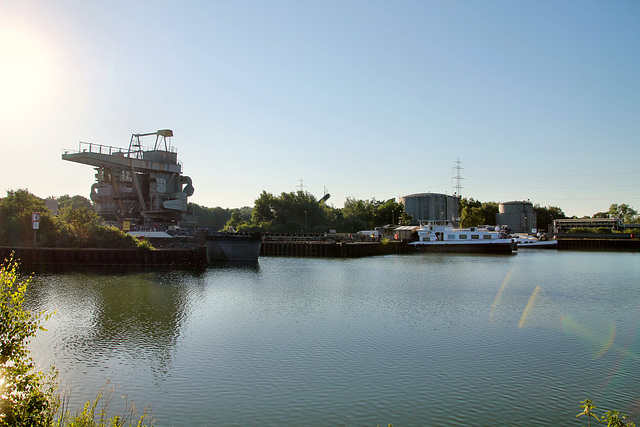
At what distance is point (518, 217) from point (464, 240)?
221 feet

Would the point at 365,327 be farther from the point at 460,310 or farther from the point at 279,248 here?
the point at 279,248

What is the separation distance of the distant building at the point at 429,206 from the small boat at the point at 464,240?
2051 inches

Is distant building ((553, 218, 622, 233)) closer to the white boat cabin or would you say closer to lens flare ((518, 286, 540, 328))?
the white boat cabin

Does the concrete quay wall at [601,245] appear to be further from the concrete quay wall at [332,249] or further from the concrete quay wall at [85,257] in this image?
the concrete quay wall at [85,257]

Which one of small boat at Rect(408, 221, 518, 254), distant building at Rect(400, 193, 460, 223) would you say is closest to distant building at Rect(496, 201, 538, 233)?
distant building at Rect(400, 193, 460, 223)

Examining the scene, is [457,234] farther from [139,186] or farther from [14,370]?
Answer: [14,370]

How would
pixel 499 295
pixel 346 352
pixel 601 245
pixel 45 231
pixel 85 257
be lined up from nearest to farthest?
pixel 346 352 → pixel 499 295 → pixel 85 257 → pixel 45 231 → pixel 601 245

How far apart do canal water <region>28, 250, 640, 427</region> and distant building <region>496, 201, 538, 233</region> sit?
116 meters

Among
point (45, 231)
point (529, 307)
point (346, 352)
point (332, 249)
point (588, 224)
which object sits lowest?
point (346, 352)

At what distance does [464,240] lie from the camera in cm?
8775

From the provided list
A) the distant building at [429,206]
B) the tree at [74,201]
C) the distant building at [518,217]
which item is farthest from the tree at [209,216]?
the distant building at [518,217]

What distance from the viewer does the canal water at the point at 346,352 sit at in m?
13.2

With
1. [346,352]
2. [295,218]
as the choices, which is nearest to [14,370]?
[346,352]

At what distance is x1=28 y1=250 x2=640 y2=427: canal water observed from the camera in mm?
13219
